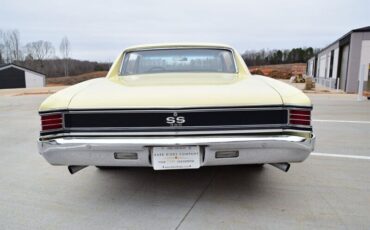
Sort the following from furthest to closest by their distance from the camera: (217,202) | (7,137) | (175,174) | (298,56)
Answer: (298,56) < (7,137) < (175,174) < (217,202)

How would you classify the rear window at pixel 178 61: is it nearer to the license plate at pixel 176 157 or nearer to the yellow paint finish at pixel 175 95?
Answer: the yellow paint finish at pixel 175 95

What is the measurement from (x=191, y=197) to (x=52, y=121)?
1.52 meters

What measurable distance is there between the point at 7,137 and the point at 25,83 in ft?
145

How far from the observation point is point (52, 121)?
266cm

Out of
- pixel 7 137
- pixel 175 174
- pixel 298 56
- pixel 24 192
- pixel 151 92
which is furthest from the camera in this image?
pixel 298 56

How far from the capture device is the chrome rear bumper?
2570mm

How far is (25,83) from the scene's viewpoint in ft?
150

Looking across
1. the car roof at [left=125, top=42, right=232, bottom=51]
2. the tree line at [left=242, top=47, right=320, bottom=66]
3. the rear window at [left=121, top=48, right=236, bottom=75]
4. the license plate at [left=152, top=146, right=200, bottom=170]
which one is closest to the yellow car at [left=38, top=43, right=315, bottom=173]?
the license plate at [left=152, top=146, right=200, bottom=170]

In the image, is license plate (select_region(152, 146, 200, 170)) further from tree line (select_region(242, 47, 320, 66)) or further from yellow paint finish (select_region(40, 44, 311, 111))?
tree line (select_region(242, 47, 320, 66))

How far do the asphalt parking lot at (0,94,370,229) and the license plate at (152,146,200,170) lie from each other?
0.51m

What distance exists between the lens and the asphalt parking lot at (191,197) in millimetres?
2725

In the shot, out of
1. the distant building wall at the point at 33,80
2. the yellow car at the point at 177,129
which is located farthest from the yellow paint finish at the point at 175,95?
the distant building wall at the point at 33,80

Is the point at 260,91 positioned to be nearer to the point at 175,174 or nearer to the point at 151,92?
the point at 151,92

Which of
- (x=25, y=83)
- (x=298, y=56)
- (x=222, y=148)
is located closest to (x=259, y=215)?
(x=222, y=148)
